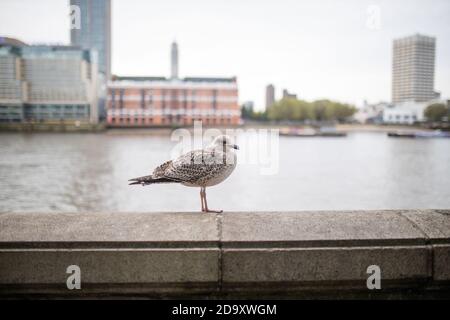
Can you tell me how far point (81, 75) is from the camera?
7725 centimetres

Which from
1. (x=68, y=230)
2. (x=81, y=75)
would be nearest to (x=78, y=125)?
(x=81, y=75)

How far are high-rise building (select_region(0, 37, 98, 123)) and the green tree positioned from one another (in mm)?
81613

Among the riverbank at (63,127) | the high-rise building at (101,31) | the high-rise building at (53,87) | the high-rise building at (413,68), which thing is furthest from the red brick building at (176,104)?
the high-rise building at (101,31)

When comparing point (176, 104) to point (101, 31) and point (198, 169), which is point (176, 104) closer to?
point (198, 169)

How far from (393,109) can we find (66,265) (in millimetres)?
127726

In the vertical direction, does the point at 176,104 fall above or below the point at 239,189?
above

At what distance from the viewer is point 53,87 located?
7375 cm

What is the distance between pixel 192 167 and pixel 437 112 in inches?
4377

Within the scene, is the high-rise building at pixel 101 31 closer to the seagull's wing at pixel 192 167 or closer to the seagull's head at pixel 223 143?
the seagull's head at pixel 223 143

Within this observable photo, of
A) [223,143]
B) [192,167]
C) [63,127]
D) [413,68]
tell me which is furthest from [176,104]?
[413,68]

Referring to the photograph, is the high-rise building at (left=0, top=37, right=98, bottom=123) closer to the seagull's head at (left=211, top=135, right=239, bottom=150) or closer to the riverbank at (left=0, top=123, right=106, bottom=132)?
the riverbank at (left=0, top=123, right=106, bottom=132)

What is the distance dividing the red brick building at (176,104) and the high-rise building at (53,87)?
8.17 metres

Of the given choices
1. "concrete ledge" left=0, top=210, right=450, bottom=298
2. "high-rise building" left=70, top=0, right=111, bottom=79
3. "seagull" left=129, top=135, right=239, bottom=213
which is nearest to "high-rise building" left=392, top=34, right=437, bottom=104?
"high-rise building" left=70, top=0, right=111, bottom=79

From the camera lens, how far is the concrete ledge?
7.27 feet
